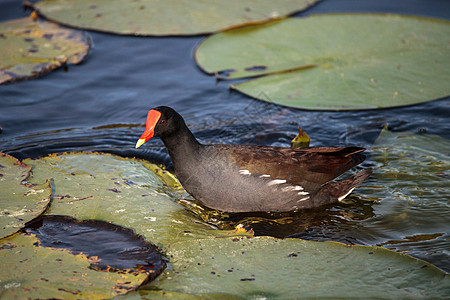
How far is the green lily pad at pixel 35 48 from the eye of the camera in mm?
5152

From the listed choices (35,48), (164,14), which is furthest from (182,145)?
(164,14)

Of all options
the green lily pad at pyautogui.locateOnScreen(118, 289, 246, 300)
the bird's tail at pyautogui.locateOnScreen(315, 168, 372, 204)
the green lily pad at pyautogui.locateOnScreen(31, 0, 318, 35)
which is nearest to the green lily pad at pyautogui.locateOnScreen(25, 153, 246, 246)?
the green lily pad at pyautogui.locateOnScreen(118, 289, 246, 300)

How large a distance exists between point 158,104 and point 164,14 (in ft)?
5.33

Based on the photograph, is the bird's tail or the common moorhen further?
the bird's tail

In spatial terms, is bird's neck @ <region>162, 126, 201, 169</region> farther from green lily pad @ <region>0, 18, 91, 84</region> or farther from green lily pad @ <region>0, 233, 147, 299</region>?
green lily pad @ <region>0, 18, 91, 84</region>

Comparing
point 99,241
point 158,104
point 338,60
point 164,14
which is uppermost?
point 164,14

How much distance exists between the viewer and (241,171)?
355 cm

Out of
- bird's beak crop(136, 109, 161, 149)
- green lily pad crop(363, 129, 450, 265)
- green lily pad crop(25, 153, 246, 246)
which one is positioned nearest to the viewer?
green lily pad crop(25, 153, 246, 246)

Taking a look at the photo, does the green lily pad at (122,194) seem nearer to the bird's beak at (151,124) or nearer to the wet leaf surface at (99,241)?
the wet leaf surface at (99,241)

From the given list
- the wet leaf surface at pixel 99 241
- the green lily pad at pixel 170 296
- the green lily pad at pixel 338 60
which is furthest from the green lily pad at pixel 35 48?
the green lily pad at pixel 170 296

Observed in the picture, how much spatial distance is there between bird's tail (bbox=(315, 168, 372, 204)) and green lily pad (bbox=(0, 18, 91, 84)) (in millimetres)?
3321

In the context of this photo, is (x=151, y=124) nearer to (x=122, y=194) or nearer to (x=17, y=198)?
(x=122, y=194)

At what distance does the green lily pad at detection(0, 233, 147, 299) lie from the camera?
2361 mm

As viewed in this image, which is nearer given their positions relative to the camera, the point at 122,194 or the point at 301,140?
the point at 122,194
